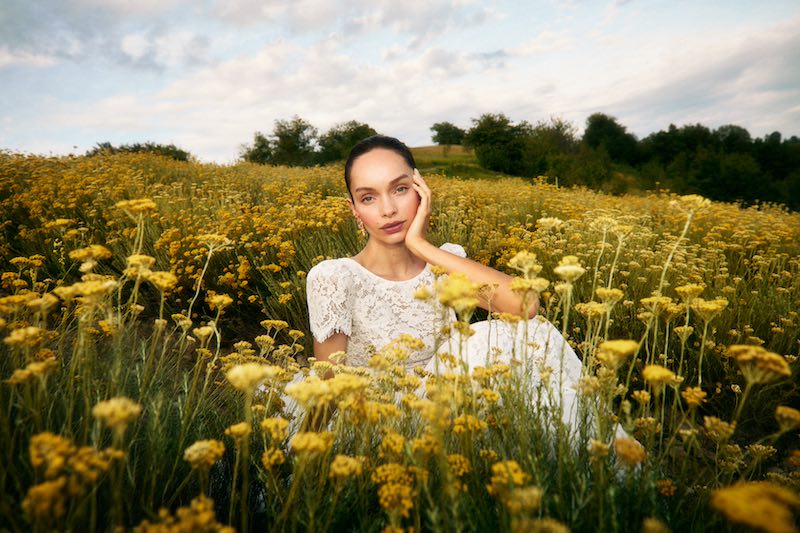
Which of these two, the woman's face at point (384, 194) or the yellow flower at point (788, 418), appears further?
the woman's face at point (384, 194)

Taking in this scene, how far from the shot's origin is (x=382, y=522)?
1.16 meters

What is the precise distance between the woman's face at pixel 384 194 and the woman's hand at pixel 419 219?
0.13ft

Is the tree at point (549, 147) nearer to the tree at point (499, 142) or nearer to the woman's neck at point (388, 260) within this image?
the tree at point (499, 142)

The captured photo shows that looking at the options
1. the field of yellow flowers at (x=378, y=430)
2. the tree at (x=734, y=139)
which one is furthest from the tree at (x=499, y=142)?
the field of yellow flowers at (x=378, y=430)

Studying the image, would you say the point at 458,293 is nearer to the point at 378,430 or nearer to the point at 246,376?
the point at 246,376

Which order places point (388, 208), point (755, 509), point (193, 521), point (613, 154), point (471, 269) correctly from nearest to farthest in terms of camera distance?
point (755, 509), point (193, 521), point (471, 269), point (388, 208), point (613, 154)

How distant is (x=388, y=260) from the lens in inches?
117

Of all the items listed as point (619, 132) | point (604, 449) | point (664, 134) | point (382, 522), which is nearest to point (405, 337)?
point (382, 522)

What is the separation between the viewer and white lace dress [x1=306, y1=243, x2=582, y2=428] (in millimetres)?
2611

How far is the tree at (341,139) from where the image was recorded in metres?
43.2

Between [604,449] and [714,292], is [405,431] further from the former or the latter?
[714,292]

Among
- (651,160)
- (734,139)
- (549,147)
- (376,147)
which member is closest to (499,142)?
(549,147)

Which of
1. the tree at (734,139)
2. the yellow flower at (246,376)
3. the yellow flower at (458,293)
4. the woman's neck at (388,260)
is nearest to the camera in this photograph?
the yellow flower at (246,376)

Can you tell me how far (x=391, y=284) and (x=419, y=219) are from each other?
22.0 inches
